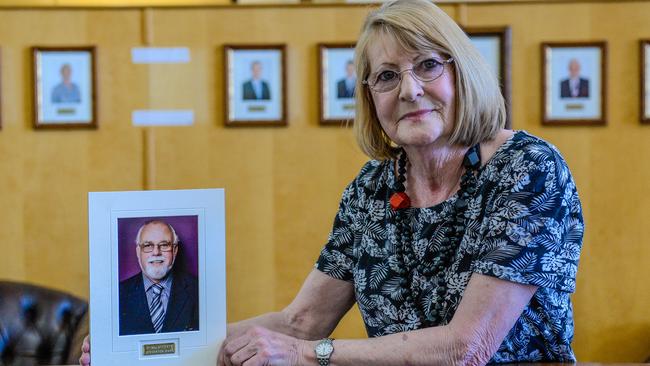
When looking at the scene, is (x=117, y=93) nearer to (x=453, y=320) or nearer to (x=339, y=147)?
(x=339, y=147)

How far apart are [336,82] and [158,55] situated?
86 cm

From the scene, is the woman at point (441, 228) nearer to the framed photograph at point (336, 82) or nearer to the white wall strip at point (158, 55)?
the framed photograph at point (336, 82)

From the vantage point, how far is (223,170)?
384 cm

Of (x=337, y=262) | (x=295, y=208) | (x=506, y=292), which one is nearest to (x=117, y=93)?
(x=295, y=208)

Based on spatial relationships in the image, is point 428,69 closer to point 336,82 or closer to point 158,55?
point 336,82

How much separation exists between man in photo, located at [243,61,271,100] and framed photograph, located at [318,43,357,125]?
0.28m

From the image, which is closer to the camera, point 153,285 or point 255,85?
point 153,285

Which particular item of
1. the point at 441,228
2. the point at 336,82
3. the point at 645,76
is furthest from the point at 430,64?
the point at 645,76

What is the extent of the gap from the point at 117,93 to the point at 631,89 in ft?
8.02

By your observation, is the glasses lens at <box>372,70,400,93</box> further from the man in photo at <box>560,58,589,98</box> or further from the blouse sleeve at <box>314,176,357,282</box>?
the man in photo at <box>560,58,589,98</box>

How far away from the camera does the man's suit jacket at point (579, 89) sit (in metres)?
3.79

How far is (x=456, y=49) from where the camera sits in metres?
1.85

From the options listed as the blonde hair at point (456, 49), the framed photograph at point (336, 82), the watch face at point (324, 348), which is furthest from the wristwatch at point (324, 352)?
the framed photograph at point (336, 82)

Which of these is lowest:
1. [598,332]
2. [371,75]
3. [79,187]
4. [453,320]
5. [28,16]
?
[598,332]
